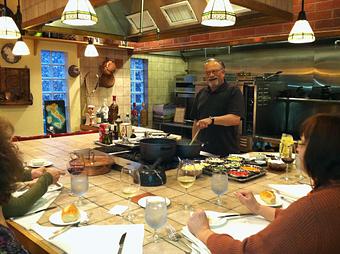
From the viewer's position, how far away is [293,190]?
1.74 m

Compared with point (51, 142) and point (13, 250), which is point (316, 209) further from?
point (51, 142)

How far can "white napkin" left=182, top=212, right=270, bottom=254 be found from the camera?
1188mm

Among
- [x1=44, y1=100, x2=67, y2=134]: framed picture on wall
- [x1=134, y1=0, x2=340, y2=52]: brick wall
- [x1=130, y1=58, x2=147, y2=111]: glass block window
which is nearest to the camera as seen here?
[x1=134, y1=0, x2=340, y2=52]: brick wall

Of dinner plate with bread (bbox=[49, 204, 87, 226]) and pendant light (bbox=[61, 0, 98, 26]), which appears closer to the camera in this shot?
dinner plate with bread (bbox=[49, 204, 87, 226])

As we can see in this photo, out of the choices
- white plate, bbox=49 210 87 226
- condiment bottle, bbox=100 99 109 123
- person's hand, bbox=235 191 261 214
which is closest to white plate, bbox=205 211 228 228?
person's hand, bbox=235 191 261 214

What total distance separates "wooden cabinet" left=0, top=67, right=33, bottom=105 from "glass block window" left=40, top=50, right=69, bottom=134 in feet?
1.13

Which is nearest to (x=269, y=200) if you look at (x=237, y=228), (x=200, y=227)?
(x=237, y=228)

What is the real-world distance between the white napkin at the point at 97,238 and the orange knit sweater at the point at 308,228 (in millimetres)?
443

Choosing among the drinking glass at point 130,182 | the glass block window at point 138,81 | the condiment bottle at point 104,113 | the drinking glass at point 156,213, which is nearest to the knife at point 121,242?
the drinking glass at point 156,213

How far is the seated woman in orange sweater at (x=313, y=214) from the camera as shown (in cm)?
92

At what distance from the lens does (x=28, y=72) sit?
453 centimetres

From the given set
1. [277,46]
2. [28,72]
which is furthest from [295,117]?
A: [28,72]

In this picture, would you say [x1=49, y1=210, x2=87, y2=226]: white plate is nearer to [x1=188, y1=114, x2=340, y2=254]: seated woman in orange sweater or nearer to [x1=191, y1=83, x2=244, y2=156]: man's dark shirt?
[x1=188, y1=114, x2=340, y2=254]: seated woman in orange sweater

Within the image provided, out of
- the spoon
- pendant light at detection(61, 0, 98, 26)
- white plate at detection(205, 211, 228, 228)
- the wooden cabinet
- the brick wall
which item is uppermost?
the brick wall
